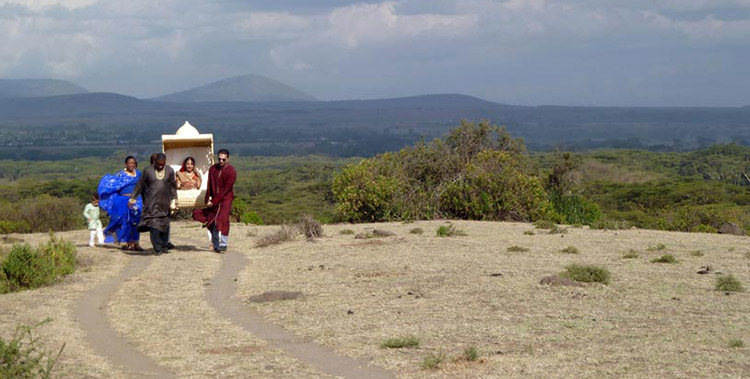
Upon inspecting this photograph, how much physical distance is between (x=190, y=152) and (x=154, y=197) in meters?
2.78

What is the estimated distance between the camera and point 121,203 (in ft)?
61.3

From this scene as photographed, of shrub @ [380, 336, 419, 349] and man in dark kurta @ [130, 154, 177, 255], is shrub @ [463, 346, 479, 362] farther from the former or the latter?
man in dark kurta @ [130, 154, 177, 255]

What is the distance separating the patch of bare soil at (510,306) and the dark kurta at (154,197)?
181 centimetres

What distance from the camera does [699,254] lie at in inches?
696

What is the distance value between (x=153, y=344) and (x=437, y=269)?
233 inches

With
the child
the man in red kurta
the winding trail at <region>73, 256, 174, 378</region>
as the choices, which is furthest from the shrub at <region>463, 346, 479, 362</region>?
the child

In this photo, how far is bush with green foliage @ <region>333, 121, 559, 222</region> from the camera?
27.6m

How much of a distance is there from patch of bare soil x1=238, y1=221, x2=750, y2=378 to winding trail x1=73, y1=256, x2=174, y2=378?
1.84 meters

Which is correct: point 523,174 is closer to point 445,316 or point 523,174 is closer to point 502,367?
point 445,316

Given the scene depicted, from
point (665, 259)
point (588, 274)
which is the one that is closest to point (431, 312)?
point (588, 274)

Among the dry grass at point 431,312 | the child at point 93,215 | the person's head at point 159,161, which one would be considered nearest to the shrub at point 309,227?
the dry grass at point 431,312

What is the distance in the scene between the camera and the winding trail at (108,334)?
9387mm

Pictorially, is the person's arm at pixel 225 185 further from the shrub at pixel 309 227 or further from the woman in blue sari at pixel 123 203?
the shrub at pixel 309 227

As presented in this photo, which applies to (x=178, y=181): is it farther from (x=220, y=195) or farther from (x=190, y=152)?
(x=190, y=152)
